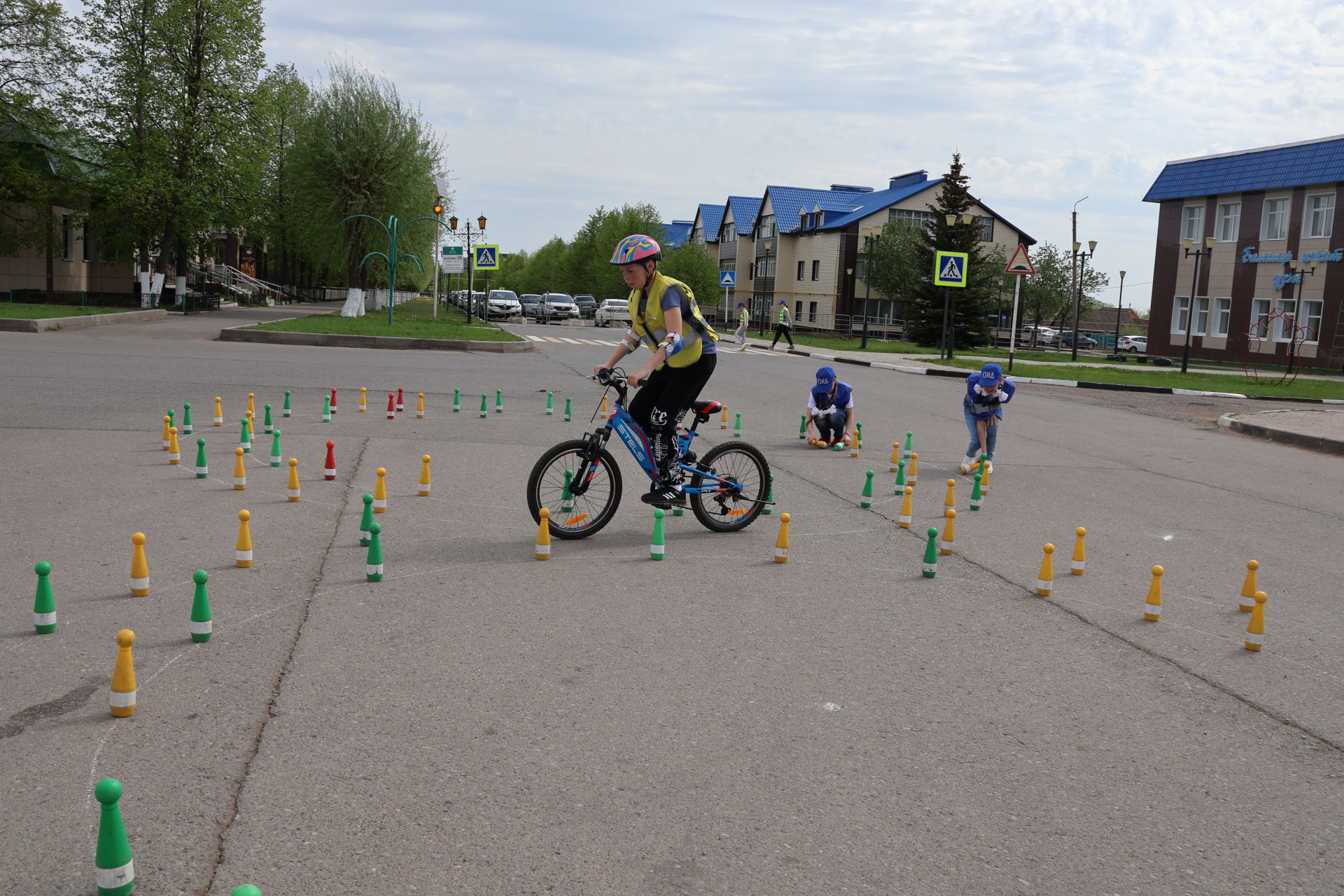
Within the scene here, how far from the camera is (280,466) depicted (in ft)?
32.2

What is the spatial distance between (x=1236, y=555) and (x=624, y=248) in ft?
16.7

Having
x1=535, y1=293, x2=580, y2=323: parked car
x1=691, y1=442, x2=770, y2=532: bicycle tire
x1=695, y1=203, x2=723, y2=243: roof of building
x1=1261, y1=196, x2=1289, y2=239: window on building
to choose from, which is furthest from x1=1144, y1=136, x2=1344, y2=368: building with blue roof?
x1=695, y1=203, x2=723, y2=243: roof of building

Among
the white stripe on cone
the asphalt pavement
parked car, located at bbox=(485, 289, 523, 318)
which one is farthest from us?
parked car, located at bbox=(485, 289, 523, 318)

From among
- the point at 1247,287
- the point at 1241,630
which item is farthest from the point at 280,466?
the point at 1247,287

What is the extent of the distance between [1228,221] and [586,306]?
40726 millimetres

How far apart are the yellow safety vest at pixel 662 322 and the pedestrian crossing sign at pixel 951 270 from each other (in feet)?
86.2

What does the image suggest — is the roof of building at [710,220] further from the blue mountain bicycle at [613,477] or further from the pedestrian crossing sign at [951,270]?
the blue mountain bicycle at [613,477]

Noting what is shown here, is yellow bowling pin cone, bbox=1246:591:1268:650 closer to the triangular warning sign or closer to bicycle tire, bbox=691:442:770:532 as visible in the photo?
bicycle tire, bbox=691:442:770:532

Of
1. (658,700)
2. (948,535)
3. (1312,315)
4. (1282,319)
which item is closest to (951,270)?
(1282,319)

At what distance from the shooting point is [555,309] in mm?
60344

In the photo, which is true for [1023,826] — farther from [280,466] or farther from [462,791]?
[280,466]

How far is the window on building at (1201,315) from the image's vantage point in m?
47.7

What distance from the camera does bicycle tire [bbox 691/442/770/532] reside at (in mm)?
8047

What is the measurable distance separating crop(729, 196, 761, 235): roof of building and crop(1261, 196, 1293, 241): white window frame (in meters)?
50.6
